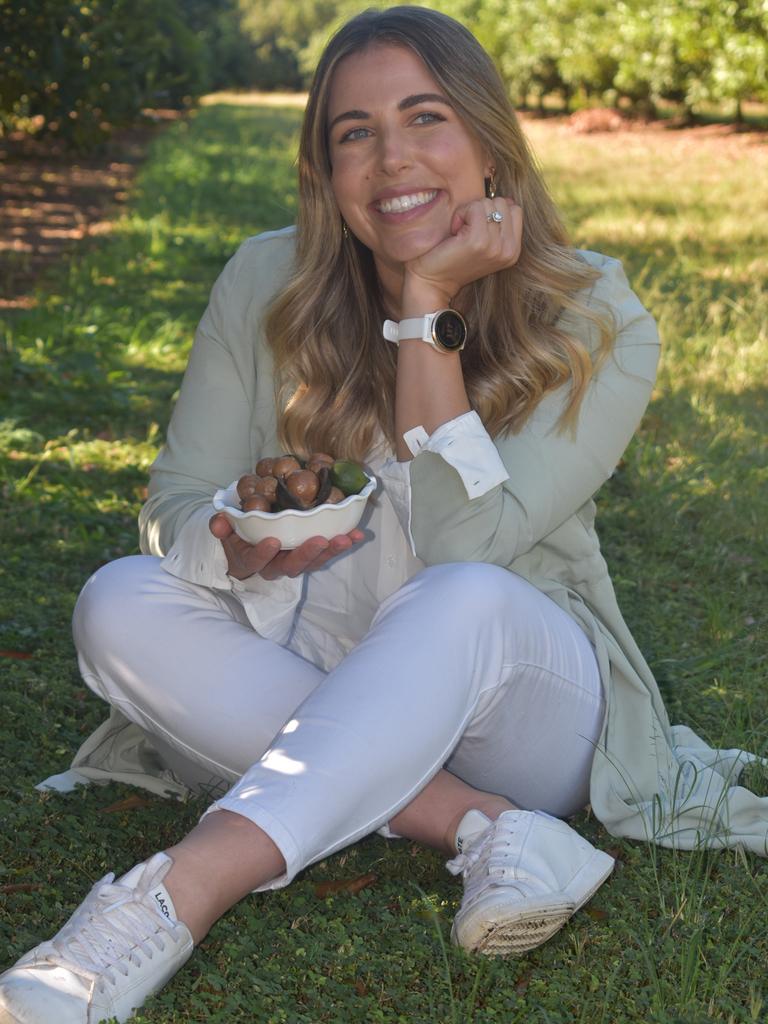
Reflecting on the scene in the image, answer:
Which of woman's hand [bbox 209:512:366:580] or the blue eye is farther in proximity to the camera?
the blue eye

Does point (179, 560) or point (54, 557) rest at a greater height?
point (179, 560)

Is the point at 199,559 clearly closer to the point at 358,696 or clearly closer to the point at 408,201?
the point at 358,696

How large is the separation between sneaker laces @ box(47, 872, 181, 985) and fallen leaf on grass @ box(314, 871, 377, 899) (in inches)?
20.5

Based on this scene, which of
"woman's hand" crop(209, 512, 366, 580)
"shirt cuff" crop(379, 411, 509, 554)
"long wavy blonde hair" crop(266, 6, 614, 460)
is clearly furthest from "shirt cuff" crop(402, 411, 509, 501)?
"woman's hand" crop(209, 512, 366, 580)

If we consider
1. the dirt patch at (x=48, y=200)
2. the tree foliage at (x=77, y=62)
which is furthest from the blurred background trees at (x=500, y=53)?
the dirt patch at (x=48, y=200)

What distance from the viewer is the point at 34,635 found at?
13.0 feet

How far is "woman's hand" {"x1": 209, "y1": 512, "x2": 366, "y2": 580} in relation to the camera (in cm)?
259

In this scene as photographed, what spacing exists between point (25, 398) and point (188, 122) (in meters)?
21.2

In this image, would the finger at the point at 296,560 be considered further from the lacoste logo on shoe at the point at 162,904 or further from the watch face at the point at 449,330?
the lacoste logo on shoe at the point at 162,904

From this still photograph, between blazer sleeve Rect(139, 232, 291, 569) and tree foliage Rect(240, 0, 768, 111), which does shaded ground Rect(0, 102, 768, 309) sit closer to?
tree foliage Rect(240, 0, 768, 111)

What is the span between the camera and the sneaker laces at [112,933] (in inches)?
84.1

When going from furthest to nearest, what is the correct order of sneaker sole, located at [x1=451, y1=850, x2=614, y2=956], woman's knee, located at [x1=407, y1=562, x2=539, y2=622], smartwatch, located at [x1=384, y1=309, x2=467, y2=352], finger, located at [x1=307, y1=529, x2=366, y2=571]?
smartwatch, located at [x1=384, y1=309, x2=467, y2=352]
finger, located at [x1=307, y1=529, x2=366, y2=571]
woman's knee, located at [x1=407, y1=562, x2=539, y2=622]
sneaker sole, located at [x1=451, y1=850, x2=614, y2=956]

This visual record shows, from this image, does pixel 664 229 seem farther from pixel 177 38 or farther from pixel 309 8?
pixel 309 8

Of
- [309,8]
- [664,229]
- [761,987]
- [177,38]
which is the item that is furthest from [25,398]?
[309,8]
